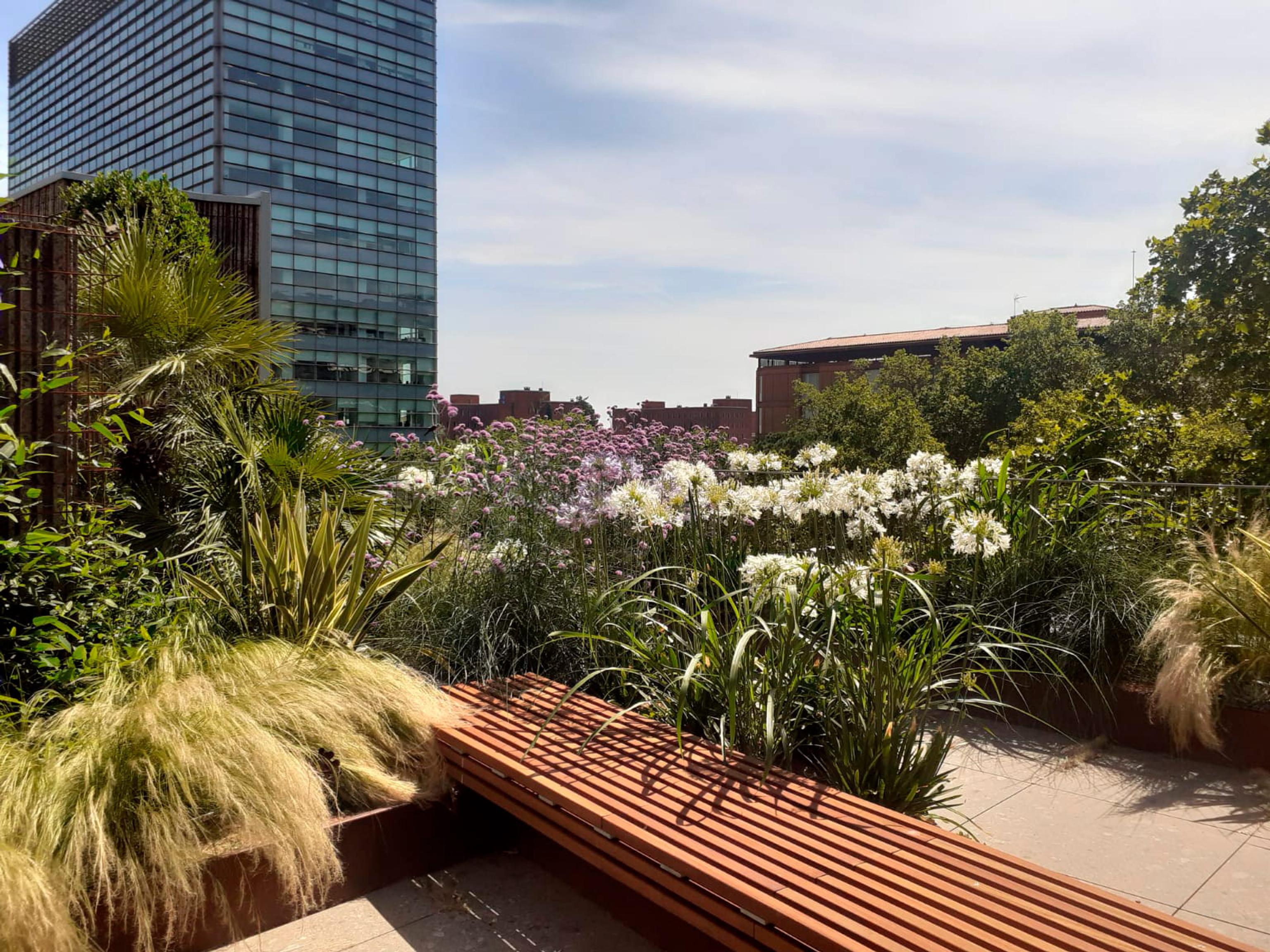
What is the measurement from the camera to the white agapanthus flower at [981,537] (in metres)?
3.81

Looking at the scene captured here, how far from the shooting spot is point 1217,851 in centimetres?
274

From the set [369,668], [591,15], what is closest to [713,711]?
[369,668]

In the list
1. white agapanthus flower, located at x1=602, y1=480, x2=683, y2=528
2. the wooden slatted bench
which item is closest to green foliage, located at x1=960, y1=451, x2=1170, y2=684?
white agapanthus flower, located at x1=602, y1=480, x2=683, y2=528

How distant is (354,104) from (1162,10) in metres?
63.9

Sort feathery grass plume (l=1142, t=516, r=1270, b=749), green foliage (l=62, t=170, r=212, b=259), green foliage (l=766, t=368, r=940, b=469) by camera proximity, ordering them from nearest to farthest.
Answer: feathery grass plume (l=1142, t=516, r=1270, b=749) → green foliage (l=62, t=170, r=212, b=259) → green foliage (l=766, t=368, r=940, b=469)

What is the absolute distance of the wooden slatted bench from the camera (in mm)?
1593

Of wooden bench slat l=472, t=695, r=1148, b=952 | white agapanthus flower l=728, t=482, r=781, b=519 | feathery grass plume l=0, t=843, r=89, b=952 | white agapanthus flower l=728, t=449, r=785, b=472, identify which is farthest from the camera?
white agapanthus flower l=728, t=449, r=785, b=472

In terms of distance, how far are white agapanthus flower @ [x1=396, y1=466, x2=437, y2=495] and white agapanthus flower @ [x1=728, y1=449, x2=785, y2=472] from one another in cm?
176

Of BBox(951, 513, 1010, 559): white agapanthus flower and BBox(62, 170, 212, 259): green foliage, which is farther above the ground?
BBox(62, 170, 212, 259): green foliage

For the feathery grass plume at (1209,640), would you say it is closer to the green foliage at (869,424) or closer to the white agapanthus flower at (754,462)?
the white agapanthus flower at (754,462)

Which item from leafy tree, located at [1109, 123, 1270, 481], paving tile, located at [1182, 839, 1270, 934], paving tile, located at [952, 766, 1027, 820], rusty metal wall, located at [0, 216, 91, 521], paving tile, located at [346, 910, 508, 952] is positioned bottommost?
paving tile, located at [346, 910, 508, 952]

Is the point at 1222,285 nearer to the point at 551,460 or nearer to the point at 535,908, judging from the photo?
the point at 551,460

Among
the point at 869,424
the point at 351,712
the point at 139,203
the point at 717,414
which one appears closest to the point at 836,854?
the point at 351,712

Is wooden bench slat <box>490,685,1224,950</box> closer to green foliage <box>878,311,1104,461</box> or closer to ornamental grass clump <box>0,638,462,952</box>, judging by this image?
ornamental grass clump <box>0,638,462,952</box>
